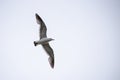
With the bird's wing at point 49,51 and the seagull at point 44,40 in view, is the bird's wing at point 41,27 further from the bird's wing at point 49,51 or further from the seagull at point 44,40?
the bird's wing at point 49,51

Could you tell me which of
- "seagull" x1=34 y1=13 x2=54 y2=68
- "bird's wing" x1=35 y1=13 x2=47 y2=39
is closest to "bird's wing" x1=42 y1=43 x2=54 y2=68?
"seagull" x1=34 y1=13 x2=54 y2=68

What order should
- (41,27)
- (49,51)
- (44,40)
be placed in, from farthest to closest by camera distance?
(49,51) < (41,27) < (44,40)

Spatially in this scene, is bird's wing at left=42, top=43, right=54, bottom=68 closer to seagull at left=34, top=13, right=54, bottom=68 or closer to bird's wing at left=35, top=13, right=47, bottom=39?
seagull at left=34, top=13, right=54, bottom=68

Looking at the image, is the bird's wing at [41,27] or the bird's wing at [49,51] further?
the bird's wing at [49,51]

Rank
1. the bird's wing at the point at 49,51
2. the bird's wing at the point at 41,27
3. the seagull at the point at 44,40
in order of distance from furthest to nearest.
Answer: the bird's wing at the point at 49,51, the bird's wing at the point at 41,27, the seagull at the point at 44,40

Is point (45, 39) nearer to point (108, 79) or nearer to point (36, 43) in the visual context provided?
point (36, 43)

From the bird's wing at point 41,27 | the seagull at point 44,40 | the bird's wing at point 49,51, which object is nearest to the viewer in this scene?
the seagull at point 44,40

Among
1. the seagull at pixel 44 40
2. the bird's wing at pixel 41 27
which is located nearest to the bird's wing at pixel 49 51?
the seagull at pixel 44 40

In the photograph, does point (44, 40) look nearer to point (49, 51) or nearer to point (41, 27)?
point (41, 27)

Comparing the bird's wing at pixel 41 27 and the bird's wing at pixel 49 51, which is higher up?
the bird's wing at pixel 41 27

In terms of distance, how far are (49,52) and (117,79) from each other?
52032 millimetres

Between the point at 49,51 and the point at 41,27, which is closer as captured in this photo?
the point at 41,27

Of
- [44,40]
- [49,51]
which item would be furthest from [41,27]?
[49,51]

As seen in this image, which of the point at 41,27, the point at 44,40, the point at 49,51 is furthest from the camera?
the point at 49,51
